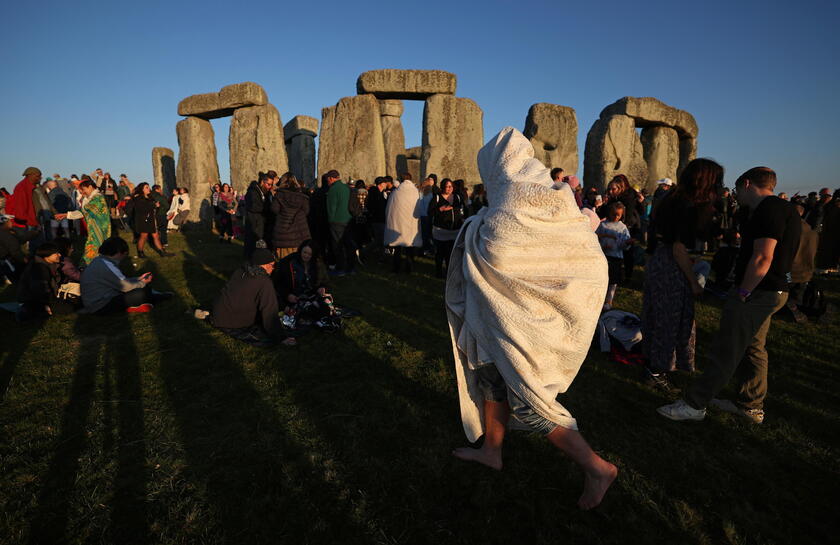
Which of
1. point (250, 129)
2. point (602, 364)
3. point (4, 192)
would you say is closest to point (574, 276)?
point (602, 364)

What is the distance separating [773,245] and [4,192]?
57.0 ft

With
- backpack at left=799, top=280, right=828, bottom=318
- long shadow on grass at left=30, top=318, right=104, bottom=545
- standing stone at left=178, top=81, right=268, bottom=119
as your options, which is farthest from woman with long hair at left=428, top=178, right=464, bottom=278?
standing stone at left=178, top=81, right=268, bottom=119

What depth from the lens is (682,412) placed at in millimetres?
2906

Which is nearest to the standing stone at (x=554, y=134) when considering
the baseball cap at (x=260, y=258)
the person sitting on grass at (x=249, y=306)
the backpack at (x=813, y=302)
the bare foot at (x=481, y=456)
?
the backpack at (x=813, y=302)

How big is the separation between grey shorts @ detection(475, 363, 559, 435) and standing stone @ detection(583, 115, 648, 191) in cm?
1250

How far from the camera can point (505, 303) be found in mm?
1915

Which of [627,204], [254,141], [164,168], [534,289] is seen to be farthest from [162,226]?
[534,289]

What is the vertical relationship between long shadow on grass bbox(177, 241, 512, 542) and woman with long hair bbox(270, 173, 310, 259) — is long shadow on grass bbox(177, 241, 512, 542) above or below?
below

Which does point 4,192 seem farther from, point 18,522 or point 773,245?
point 773,245

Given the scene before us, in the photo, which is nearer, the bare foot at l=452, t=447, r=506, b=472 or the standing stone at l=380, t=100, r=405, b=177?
the bare foot at l=452, t=447, r=506, b=472

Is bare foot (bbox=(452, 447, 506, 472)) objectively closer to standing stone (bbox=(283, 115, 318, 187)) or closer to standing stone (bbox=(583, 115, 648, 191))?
standing stone (bbox=(583, 115, 648, 191))

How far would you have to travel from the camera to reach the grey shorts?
195 cm

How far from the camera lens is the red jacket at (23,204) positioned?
7.64 meters

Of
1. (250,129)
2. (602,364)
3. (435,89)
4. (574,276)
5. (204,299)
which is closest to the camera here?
(574,276)
